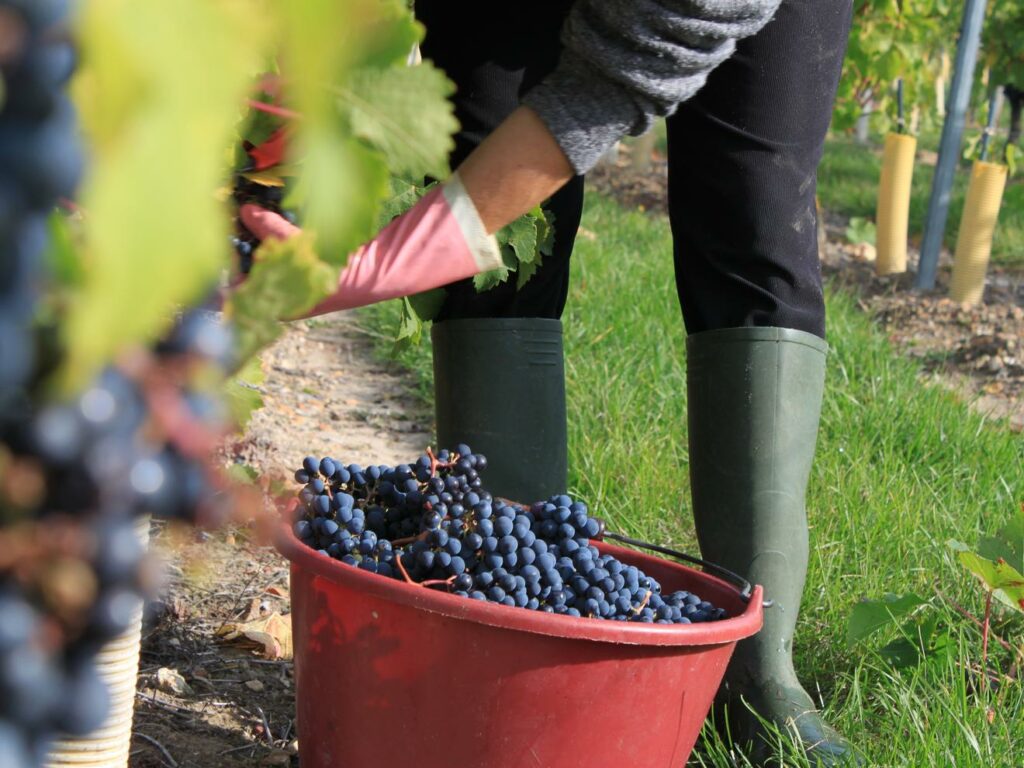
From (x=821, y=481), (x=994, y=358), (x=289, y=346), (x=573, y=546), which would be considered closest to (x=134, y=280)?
(x=573, y=546)

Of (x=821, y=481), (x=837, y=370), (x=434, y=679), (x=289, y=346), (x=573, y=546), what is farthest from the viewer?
(x=289, y=346)

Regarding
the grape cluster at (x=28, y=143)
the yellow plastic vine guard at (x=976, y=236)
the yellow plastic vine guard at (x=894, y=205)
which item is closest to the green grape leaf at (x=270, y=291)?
the grape cluster at (x=28, y=143)

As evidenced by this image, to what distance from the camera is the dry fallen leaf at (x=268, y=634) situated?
1854 millimetres

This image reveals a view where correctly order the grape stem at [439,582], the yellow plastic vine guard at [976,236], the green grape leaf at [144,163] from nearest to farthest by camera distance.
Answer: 1. the green grape leaf at [144,163]
2. the grape stem at [439,582]
3. the yellow plastic vine guard at [976,236]

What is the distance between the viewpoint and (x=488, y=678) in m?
1.18

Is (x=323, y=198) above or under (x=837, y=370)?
above

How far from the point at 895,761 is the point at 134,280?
1391 millimetres

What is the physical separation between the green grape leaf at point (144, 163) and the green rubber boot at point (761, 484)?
4.24ft

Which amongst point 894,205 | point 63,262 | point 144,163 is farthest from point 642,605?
point 894,205

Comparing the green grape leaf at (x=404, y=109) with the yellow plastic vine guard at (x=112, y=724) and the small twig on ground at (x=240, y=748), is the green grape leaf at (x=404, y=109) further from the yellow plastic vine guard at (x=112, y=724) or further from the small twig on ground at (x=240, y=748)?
the small twig on ground at (x=240, y=748)

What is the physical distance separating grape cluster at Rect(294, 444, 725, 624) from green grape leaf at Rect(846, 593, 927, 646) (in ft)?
1.38

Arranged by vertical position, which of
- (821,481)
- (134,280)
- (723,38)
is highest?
(723,38)

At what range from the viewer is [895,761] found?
4.83 ft

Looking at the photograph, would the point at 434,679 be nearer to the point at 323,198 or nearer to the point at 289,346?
the point at 323,198
